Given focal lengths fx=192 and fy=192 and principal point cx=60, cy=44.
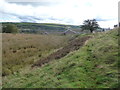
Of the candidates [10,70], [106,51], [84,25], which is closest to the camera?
[106,51]

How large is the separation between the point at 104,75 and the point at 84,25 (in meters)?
56.5

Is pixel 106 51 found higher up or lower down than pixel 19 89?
higher up

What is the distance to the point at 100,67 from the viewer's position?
1013 centimetres

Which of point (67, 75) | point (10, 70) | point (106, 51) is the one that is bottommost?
point (10, 70)

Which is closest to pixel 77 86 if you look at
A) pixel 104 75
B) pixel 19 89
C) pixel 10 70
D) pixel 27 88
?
pixel 104 75

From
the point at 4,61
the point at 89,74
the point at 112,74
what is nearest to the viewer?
the point at 112,74

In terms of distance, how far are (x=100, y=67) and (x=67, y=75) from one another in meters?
1.79

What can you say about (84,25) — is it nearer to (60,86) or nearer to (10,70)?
(10,70)

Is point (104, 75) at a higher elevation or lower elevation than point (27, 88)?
higher

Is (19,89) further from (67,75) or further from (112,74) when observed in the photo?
(112,74)

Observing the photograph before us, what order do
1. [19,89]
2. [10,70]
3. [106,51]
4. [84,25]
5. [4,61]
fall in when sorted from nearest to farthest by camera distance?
[19,89] → [106,51] → [10,70] → [4,61] → [84,25]

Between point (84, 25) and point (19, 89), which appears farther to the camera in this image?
point (84, 25)

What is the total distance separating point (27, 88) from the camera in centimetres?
999

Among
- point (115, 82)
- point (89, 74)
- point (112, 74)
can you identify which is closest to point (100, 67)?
point (89, 74)
